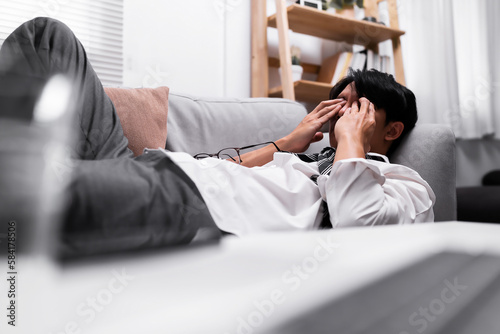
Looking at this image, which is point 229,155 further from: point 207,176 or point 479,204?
point 479,204

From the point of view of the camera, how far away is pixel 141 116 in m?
1.16

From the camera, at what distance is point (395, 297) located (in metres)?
0.38

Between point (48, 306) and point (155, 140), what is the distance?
0.90 meters

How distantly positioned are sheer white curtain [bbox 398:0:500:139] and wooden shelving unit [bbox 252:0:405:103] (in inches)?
9.9

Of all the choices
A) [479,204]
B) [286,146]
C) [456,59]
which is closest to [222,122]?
[286,146]

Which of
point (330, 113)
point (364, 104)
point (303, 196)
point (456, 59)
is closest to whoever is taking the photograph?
point (303, 196)

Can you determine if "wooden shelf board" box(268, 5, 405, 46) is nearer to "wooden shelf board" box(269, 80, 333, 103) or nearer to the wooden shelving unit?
the wooden shelving unit

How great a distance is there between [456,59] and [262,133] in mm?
1535

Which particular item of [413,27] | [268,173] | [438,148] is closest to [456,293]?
[268,173]

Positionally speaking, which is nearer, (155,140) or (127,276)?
(127,276)

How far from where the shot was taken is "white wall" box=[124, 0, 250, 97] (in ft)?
5.58

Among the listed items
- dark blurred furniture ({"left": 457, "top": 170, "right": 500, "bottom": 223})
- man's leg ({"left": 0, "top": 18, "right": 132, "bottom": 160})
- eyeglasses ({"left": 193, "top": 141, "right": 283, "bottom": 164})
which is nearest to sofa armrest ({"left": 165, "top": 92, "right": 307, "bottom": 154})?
eyeglasses ({"left": 193, "top": 141, "right": 283, "bottom": 164})

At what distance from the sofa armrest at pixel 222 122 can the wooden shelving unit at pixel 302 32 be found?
328 mm

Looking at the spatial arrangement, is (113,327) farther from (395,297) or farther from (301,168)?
(301,168)
